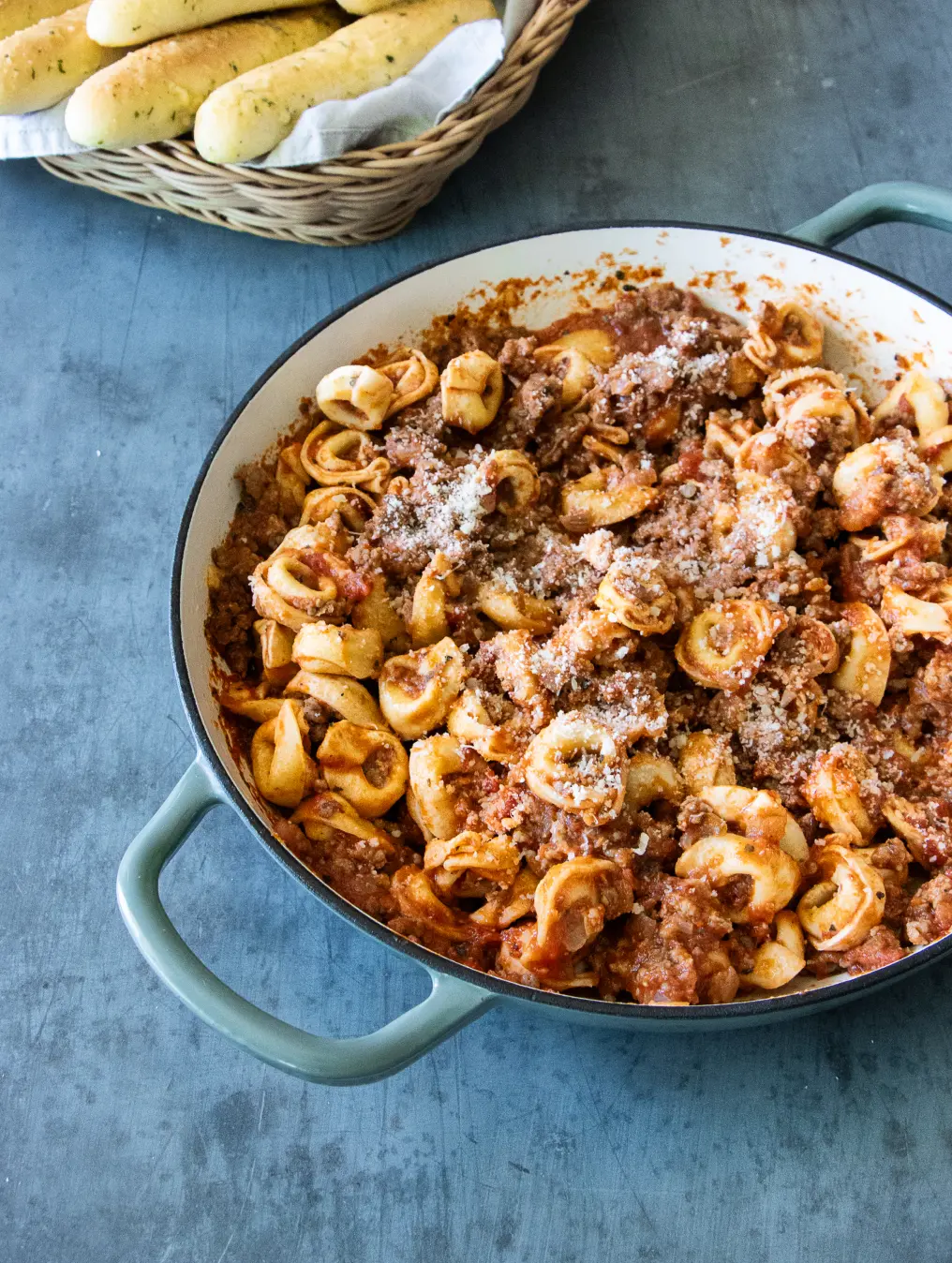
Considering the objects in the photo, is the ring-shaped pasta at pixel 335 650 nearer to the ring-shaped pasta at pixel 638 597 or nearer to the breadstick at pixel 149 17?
the ring-shaped pasta at pixel 638 597

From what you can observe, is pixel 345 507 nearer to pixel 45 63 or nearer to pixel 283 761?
pixel 283 761

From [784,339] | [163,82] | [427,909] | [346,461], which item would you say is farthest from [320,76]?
[427,909]

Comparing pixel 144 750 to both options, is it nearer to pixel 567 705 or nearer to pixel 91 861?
pixel 91 861

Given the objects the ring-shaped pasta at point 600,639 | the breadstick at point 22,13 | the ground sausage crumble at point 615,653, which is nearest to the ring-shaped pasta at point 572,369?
the ground sausage crumble at point 615,653

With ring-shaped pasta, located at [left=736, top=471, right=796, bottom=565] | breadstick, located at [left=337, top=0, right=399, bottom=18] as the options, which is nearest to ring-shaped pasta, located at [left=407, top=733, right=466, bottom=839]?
ring-shaped pasta, located at [left=736, top=471, right=796, bottom=565]

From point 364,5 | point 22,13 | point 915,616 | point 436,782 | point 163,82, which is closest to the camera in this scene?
point 436,782

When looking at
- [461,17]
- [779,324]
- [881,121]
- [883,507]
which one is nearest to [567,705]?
[883,507]

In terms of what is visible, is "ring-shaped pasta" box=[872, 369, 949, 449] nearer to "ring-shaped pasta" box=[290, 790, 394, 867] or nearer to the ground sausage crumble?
the ground sausage crumble
